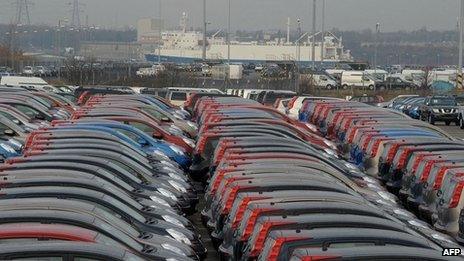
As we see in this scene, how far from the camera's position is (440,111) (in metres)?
41.6

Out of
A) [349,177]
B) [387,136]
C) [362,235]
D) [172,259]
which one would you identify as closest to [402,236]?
[362,235]

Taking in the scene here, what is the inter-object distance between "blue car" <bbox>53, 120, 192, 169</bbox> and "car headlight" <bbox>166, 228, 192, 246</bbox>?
6.27 meters

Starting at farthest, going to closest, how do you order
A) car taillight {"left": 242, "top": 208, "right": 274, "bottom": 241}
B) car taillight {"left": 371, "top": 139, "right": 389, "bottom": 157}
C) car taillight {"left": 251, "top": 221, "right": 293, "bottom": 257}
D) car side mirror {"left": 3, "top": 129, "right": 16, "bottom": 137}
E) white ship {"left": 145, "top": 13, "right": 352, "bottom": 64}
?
white ship {"left": 145, "top": 13, "right": 352, "bottom": 64} < car side mirror {"left": 3, "top": 129, "right": 16, "bottom": 137} < car taillight {"left": 371, "top": 139, "right": 389, "bottom": 157} < car taillight {"left": 242, "top": 208, "right": 274, "bottom": 241} < car taillight {"left": 251, "top": 221, "right": 293, "bottom": 257}

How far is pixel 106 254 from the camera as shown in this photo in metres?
7.71

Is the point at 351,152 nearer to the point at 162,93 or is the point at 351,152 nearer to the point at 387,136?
the point at 387,136

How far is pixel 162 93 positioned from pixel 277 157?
27749 mm

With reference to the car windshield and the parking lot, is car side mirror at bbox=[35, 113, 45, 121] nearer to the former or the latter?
the parking lot

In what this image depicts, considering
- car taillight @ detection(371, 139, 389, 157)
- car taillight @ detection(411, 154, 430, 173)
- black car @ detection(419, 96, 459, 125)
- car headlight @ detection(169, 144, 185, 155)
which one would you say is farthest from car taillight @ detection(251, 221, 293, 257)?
black car @ detection(419, 96, 459, 125)

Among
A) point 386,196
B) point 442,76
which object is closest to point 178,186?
point 386,196

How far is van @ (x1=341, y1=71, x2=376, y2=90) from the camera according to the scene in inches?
3024

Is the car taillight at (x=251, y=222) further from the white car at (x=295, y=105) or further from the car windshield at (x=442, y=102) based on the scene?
the car windshield at (x=442, y=102)

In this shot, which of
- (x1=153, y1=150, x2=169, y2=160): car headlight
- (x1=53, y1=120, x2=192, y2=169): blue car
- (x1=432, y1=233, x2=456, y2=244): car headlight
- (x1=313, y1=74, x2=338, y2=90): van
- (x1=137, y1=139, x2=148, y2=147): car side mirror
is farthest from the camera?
(x1=313, y1=74, x2=338, y2=90): van

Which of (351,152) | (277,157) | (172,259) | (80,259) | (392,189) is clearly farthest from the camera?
(351,152)

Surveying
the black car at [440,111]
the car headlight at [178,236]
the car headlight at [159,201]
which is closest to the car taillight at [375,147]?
the car headlight at [159,201]
